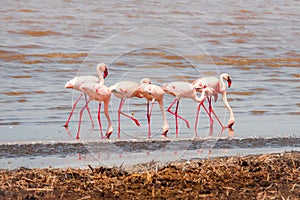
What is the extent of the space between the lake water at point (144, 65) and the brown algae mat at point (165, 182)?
620mm

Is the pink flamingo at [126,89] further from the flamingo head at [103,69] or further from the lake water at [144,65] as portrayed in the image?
the lake water at [144,65]

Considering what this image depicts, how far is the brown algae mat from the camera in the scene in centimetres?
565

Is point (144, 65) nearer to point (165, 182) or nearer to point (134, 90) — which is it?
point (134, 90)

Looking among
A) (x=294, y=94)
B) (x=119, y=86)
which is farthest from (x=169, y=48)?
(x=294, y=94)

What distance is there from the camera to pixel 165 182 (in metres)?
5.96

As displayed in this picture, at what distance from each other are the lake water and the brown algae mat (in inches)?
24.4

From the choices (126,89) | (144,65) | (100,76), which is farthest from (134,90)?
(144,65)

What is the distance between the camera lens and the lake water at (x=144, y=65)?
7.49 metres

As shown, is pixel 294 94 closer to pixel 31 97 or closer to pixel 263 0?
pixel 31 97

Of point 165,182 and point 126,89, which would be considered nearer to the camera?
point 165,182

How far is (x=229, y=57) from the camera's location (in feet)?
56.3

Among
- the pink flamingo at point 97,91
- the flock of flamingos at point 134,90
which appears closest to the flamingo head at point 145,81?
the flock of flamingos at point 134,90

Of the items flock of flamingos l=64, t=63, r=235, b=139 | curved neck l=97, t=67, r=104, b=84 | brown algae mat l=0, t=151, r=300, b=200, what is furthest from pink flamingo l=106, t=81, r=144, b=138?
brown algae mat l=0, t=151, r=300, b=200

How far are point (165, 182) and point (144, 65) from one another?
171 cm
